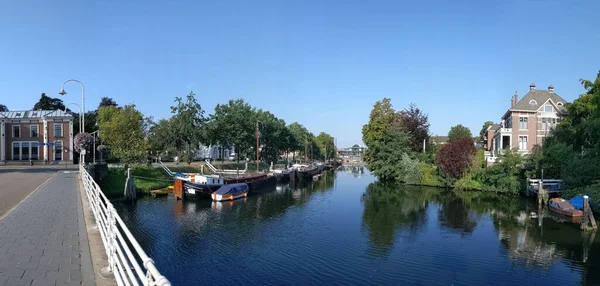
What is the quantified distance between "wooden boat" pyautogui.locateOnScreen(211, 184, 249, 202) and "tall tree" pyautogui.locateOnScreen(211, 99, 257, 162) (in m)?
23.7

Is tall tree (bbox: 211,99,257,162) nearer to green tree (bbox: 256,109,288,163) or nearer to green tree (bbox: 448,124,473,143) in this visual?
green tree (bbox: 256,109,288,163)

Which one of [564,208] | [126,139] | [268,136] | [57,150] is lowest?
[564,208]

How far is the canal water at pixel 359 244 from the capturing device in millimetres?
15305

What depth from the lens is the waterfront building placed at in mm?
57031

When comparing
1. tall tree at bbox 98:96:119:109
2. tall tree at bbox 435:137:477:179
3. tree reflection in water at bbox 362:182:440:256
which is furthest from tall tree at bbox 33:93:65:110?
tall tree at bbox 435:137:477:179

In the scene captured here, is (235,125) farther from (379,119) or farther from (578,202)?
(578,202)

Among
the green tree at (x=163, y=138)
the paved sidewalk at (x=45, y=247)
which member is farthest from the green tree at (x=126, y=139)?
the paved sidewalk at (x=45, y=247)

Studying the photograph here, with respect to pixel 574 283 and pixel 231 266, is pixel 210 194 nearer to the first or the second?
pixel 231 266

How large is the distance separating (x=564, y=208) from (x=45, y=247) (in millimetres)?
31552

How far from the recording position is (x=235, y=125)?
63.0 m

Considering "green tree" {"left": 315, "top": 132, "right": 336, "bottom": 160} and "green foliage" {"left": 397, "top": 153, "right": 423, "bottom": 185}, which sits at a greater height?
"green tree" {"left": 315, "top": 132, "right": 336, "bottom": 160}

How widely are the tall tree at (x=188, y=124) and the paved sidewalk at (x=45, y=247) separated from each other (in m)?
39.6

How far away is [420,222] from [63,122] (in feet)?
173

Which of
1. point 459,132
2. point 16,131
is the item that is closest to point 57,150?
point 16,131
